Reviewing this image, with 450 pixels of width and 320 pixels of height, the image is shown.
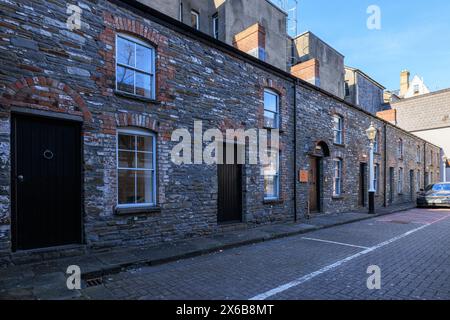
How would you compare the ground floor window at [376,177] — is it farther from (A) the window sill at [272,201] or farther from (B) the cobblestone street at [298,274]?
(A) the window sill at [272,201]

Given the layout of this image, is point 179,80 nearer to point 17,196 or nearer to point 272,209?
point 17,196

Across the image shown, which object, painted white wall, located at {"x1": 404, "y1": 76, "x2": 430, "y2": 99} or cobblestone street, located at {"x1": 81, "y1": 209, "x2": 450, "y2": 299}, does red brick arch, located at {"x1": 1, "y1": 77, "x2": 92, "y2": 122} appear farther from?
painted white wall, located at {"x1": 404, "y1": 76, "x2": 430, "y2": 99}

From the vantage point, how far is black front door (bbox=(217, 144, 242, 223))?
9047 mm

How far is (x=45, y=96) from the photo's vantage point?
18.2 ft

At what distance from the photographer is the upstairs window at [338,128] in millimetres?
14409

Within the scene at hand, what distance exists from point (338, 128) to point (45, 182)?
1359 cm

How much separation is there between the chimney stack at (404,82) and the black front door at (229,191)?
1669 inches

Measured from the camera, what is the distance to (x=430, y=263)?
6.01 metres

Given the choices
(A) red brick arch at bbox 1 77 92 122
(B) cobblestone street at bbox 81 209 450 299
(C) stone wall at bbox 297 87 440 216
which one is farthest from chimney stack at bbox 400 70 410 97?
(A) red brick arch at bbox 1 77 92 122

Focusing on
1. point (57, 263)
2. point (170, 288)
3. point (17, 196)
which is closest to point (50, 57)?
point (17, 196)

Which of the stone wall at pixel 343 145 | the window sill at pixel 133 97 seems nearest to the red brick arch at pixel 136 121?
the window sill at pixel 133 97

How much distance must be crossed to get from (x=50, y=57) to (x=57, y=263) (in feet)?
13.7

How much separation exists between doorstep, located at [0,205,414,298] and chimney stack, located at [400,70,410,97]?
138 ft
